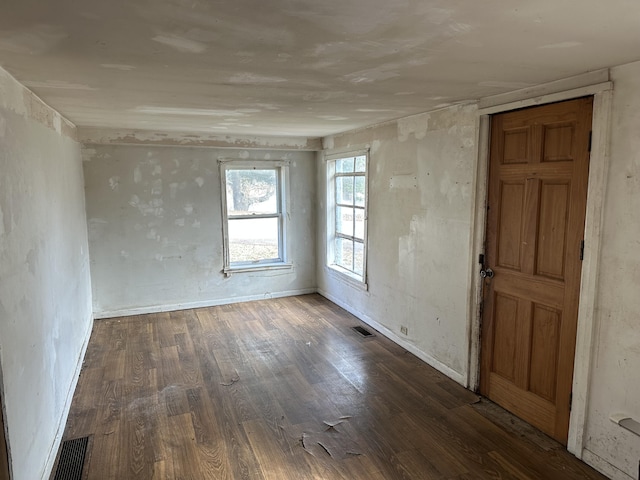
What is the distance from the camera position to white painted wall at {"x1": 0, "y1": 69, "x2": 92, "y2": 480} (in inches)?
76.9

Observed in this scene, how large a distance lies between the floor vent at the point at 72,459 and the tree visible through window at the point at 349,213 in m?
3.14

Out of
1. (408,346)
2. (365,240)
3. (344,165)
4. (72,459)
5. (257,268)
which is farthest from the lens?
(257,268)

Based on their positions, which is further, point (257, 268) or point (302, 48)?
point (257, 268)

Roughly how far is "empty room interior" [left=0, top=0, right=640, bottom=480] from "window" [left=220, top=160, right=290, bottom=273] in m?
0.79

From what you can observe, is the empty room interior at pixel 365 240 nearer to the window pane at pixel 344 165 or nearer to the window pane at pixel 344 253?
the window pane at pixel 344 165

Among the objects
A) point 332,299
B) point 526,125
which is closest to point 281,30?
point 526,125

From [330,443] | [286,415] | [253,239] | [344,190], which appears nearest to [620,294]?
[330,443]

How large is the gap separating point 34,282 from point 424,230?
295 cm

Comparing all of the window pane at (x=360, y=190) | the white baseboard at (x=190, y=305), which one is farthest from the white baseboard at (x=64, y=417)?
the window pane at (x=360, y=190)

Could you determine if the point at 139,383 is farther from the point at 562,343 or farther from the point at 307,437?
the point at 562,343

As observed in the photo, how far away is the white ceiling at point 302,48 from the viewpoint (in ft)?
4.42

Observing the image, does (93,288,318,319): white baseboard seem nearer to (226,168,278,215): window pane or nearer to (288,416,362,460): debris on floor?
(226,168,278,215): window pane

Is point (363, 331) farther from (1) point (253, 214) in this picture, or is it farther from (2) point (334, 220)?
(1) point (253, 214)

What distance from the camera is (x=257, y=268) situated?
584cm
